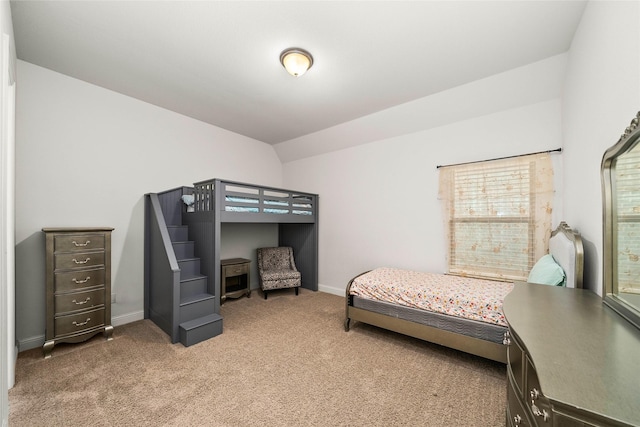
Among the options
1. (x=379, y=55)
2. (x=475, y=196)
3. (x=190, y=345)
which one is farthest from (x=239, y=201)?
(x=475, y=196)

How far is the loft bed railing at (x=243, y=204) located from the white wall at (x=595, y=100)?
306 centimetres

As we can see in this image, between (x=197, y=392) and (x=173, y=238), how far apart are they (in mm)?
1985

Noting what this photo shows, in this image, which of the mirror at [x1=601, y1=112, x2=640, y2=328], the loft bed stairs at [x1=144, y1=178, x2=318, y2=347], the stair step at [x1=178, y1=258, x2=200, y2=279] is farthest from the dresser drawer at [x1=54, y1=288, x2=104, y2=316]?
the mirror at [x1=601, y1=112, x2=640, y2=328]

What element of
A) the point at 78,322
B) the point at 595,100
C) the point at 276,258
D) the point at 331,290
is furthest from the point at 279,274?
the point at 595,100

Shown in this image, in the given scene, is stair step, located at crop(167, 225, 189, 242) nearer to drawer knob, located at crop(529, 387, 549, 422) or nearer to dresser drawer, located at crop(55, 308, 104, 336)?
dresser drawer, located at crop(55, 308, 104, 336)

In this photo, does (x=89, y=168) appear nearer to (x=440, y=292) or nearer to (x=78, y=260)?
(x=78, y=260)

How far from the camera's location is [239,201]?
10.4ft

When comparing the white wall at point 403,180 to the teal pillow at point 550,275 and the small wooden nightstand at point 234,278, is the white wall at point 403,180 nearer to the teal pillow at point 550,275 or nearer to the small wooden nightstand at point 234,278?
the teal pillow at point 550,275

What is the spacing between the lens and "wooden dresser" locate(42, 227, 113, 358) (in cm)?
228

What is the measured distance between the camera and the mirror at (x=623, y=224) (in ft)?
3.57

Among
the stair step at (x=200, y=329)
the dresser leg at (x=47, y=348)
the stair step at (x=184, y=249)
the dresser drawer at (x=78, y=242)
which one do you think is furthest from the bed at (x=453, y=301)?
the dresser leg at (x=47, y=348)

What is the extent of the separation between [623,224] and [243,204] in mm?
3136

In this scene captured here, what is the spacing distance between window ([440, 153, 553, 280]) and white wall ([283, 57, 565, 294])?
117 mm

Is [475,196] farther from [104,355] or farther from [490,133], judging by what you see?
[104,355]
